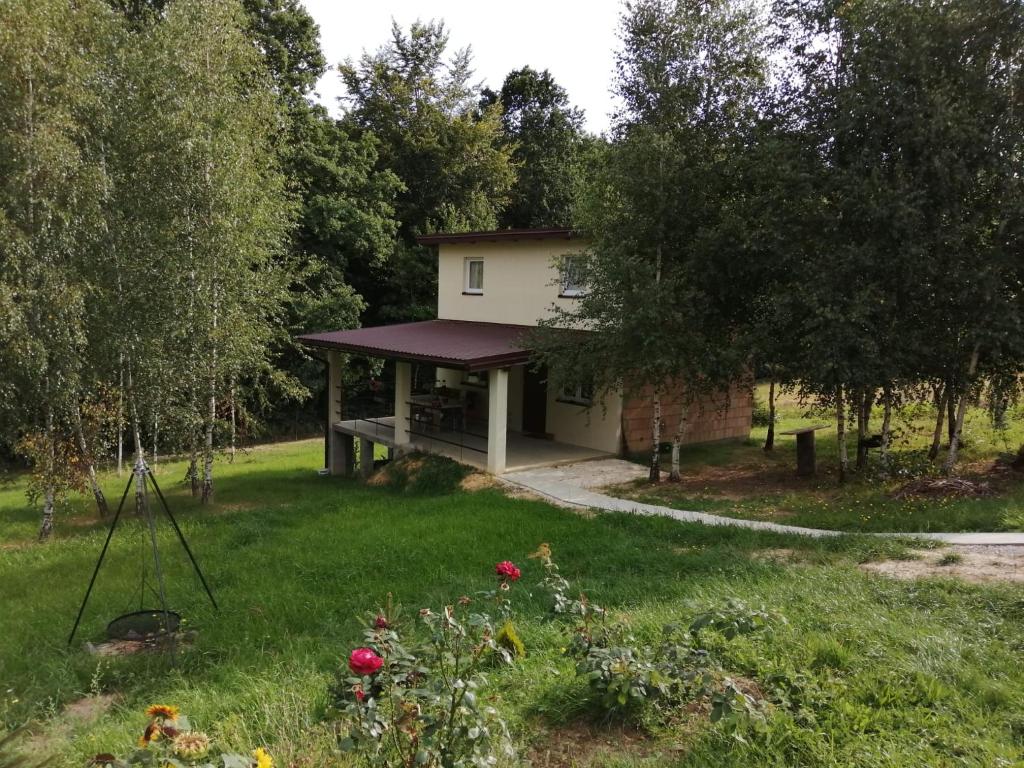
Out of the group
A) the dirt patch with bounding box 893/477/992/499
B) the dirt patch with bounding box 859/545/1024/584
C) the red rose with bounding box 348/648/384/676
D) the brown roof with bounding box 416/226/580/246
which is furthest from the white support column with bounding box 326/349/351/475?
the red rose with bounding box 348/648/384/676

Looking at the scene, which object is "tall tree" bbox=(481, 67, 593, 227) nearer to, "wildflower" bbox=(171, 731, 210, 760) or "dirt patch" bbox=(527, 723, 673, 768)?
"dirt patch" bbox=(527, 723, 673, 768)

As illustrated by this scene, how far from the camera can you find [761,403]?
66.5 ft

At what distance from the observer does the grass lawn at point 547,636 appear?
3529 millimetres

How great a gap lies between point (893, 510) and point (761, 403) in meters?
11.7

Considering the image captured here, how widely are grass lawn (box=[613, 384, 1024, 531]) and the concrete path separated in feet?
1.24

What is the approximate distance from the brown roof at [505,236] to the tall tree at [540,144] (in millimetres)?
15929

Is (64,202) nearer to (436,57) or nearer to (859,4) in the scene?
(859,4)

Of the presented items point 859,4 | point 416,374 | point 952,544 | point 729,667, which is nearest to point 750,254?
point 859,4

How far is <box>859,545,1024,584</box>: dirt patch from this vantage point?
6051 millimetres

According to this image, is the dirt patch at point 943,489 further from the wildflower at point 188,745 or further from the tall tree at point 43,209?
the tall tree at point 43,209

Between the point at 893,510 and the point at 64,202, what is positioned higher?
the point at 64,202

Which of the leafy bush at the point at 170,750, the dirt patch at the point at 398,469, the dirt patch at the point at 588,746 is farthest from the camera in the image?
the dirt patch at the point at 398,469

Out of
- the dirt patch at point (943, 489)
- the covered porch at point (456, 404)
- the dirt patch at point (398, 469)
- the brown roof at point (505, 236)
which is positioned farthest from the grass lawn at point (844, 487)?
the brown roof at point (505, 236)

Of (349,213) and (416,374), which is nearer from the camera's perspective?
(349,213)
